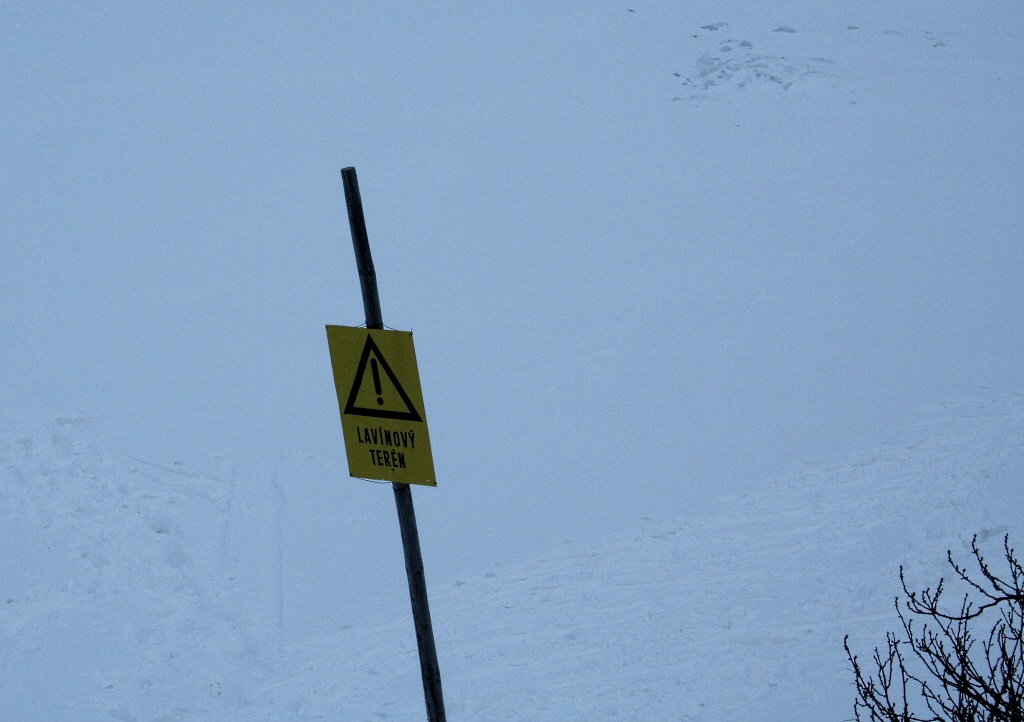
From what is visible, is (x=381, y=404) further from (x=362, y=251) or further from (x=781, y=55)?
(x=781, y=55)

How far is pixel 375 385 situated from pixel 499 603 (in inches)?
177

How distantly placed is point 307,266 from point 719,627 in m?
8.90

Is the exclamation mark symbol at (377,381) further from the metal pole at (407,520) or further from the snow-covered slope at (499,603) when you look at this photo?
the snow-covered slope at (499,603)

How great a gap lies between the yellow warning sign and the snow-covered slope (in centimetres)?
330

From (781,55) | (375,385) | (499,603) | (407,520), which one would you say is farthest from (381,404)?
(781,55)

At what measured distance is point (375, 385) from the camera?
13.9 ft

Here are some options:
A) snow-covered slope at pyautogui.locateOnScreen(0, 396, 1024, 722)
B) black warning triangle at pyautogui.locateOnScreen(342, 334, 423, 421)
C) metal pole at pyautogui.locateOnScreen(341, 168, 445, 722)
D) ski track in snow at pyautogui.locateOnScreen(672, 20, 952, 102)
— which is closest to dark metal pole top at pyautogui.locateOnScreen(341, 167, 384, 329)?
metal pole at pyautogui.locateOnScreen(341, 168, 445, 722)

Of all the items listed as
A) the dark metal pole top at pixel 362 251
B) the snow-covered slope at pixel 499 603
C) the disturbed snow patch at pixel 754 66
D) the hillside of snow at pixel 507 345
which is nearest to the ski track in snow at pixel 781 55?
the disturbed snow patch at pixel 754 66

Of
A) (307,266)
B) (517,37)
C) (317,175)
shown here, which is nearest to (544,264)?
(307,266)

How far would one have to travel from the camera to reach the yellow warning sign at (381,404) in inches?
163

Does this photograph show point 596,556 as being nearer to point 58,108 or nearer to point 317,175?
point 317,175

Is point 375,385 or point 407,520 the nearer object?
point 375,385

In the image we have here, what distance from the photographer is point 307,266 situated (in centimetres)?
1423

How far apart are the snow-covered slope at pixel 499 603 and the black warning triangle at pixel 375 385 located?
349 cm
